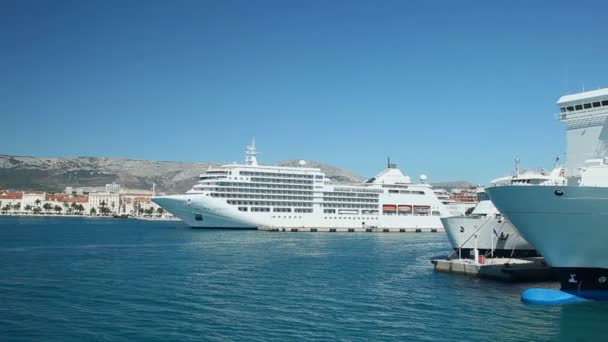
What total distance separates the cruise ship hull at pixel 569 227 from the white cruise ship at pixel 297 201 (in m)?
51.6

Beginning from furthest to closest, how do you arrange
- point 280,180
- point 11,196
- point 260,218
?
point 11,196, point 280,180, point 260,218

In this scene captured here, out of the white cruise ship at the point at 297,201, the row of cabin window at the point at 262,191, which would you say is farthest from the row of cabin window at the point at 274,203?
the row of cabin window at the point at 262,191

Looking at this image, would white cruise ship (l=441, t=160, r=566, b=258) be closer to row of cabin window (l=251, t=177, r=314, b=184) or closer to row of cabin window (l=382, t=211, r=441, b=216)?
row of cabin window (l=251, t=177, r=314, b=184)

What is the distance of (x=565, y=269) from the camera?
2336cm

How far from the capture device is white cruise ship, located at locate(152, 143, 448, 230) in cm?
7238

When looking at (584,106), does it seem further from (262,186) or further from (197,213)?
(262,186)

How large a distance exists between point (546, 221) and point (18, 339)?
18879 mm

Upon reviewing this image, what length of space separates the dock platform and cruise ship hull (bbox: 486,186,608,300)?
5914 millimetres

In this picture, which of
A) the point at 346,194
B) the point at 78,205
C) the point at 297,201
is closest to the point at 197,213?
the point at 297,201

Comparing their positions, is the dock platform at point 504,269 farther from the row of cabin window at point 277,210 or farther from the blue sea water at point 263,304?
the row of cabin window at point 277,210

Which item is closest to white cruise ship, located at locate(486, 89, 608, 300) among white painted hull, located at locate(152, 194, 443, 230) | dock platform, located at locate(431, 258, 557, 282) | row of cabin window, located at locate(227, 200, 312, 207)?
dock platform, located at locate(431, 258, 557, 282)

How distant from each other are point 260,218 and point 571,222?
55480 millimetres

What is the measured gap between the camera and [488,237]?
113 ft

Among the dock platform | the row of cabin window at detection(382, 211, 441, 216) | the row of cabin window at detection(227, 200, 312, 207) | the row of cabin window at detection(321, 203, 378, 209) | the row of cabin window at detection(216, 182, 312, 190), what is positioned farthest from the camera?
the row of cabin window at detection(382, 211, 441, 216)
